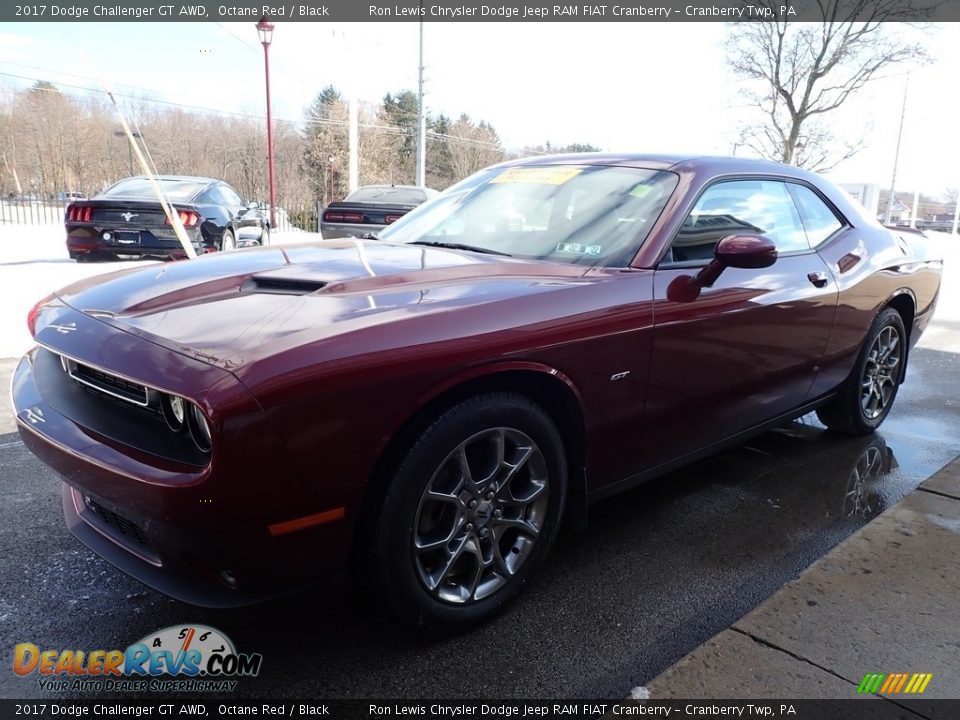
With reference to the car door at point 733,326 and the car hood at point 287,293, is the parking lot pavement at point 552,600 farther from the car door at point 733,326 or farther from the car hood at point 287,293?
the car hood at point 287,293

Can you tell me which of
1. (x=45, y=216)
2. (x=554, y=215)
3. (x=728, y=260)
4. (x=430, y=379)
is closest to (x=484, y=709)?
(x=430, y=379)

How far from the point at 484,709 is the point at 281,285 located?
54.0 inches

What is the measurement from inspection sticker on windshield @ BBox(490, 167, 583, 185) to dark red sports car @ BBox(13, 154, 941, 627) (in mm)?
20

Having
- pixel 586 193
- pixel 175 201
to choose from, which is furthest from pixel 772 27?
pixel 586 193

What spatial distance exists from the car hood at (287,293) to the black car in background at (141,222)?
6.74 m

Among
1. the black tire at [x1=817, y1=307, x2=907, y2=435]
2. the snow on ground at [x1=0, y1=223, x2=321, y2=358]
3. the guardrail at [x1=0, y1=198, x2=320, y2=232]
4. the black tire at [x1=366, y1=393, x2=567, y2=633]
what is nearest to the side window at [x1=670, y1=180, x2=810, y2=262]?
the black tire at [x1=817, y1=307, x2=907, y2=435]

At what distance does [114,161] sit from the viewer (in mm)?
35750

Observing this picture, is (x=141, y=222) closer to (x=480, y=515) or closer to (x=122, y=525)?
(x=122, y=525)

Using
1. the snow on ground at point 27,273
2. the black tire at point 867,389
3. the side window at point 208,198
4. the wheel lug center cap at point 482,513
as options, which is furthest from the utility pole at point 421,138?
the wheel lug center cap at point 482,513

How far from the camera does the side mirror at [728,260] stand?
2.53 m

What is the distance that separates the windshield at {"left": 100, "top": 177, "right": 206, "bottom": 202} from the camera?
9.41 metres

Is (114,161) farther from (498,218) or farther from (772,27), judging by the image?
(498,218)

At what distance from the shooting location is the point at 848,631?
2.10 meters

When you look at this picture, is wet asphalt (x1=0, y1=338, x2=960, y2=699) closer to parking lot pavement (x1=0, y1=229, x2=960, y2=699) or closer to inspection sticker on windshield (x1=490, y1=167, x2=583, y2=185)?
parking lot pavement (x1=0, y1=229, x2=960, y2=699)
